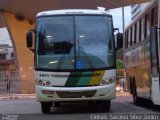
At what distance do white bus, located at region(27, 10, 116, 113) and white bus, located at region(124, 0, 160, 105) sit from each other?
124cm

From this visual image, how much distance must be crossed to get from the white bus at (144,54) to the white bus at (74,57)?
124cm

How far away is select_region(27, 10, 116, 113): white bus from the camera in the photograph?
55.2 feet

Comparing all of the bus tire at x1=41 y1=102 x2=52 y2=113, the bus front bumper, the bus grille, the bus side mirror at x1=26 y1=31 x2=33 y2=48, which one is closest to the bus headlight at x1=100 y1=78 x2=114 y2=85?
the bus front bumper

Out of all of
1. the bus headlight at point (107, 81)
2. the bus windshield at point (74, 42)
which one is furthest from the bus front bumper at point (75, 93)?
the bus windshield at point (74, 42)

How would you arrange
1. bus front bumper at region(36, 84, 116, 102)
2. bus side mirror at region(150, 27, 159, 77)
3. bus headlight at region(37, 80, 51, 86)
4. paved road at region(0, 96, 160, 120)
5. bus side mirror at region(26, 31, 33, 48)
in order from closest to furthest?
bus side mirror at region(150, 27, 159, 77)
paved road at region(0, 96, 160, 120)
bus front bumper at region(36, 84, 116, 102)
bus headlight at region(37, 80, 51, 86)
bus side mirror at region(26, 31, 33, 48)

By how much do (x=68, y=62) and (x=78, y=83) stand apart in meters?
0.76

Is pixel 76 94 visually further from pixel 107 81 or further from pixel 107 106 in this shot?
pixel 107 106

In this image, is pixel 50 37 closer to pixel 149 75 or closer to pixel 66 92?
pixel 66 92

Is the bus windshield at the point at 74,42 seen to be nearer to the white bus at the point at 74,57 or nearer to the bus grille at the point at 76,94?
the white bus at the point at 74,57

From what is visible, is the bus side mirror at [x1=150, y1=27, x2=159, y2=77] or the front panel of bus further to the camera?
the front panel of bus

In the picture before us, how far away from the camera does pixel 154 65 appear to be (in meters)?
15.8

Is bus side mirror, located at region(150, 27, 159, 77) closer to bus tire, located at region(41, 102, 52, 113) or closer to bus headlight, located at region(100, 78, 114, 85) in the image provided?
bus headlight, located at region(100, 78, 114, 85)

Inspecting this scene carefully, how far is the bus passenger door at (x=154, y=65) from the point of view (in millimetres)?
15422

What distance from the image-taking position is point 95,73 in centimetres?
1689
